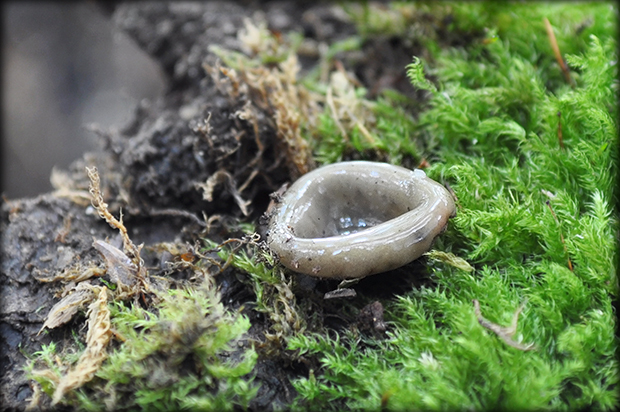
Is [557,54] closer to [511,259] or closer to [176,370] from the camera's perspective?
[511,259]

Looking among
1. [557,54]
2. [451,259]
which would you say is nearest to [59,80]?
[557,54]

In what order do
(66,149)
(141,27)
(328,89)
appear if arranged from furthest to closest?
(66,149)
(141,27)
(328,89)

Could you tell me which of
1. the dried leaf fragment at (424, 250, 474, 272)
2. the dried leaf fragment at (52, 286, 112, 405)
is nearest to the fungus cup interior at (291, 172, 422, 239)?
the dried leaf fragment at (424, 250, 474, 272)

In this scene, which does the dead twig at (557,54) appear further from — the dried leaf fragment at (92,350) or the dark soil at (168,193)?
the dried leaf fragment at (92,350)

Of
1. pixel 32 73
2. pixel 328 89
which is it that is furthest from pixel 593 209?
pixel 32 73

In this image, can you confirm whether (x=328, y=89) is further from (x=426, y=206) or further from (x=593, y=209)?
(x=593, y=209)

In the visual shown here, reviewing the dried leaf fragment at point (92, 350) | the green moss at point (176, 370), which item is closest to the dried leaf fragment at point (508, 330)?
the green moss at point (176, 370)

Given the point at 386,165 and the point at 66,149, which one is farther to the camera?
the point at 66,149

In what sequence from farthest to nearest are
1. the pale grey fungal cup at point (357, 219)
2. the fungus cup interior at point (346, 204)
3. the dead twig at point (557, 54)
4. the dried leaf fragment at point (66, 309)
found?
the dead twig at point (557, 54) < the fungus cup interior at point (346, 204) < the dried leaf fragment at point (66, 309) < the pale grey fungal cup at point (357, 219)
